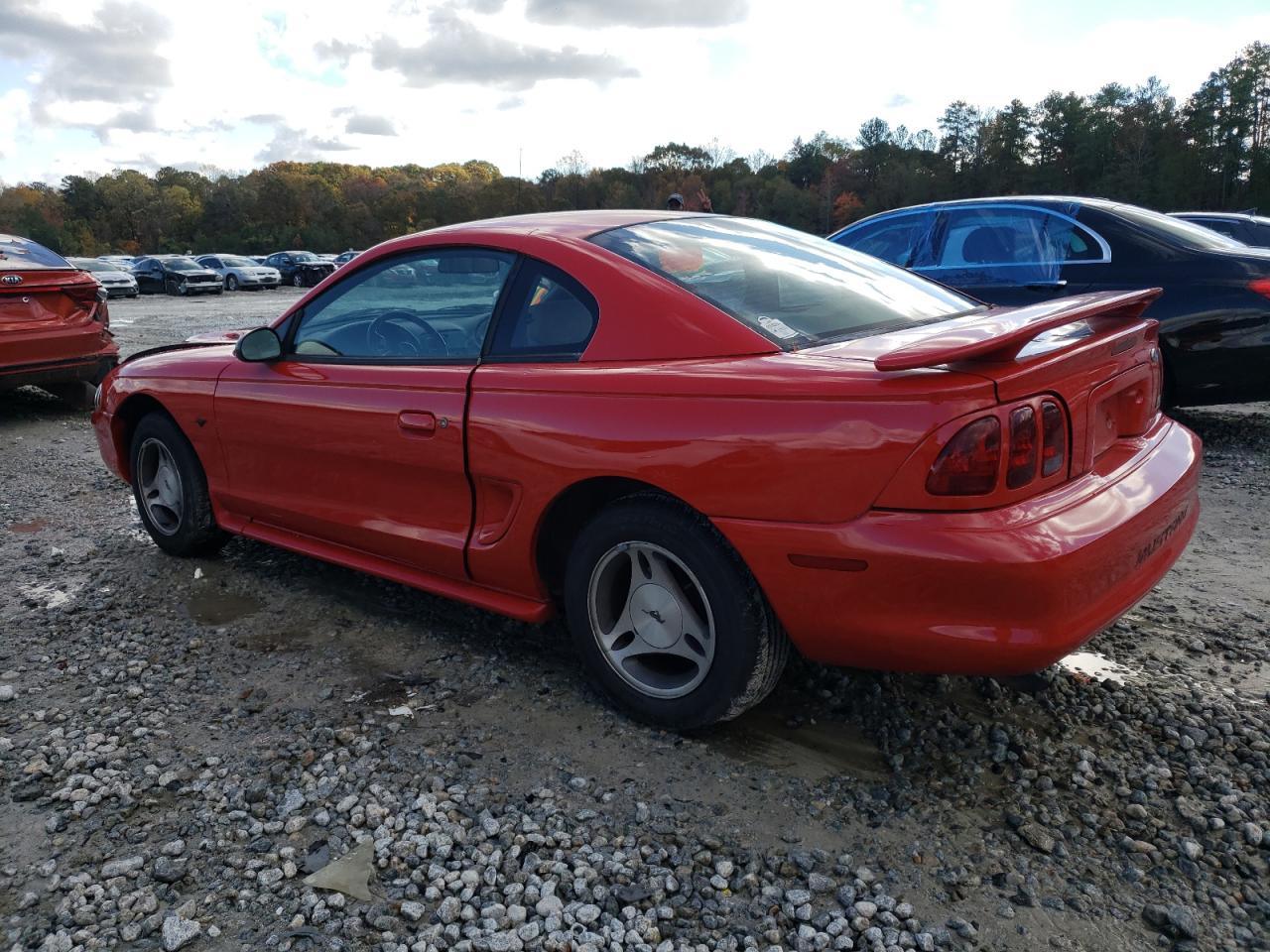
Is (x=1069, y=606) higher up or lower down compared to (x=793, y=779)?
higher up

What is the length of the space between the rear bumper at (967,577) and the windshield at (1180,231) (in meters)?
4.05

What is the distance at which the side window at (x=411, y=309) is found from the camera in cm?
314

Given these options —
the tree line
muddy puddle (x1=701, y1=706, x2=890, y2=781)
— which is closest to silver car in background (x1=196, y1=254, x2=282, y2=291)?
the tree line

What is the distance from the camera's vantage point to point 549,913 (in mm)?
2068

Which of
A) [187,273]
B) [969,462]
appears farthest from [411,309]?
[187,273]

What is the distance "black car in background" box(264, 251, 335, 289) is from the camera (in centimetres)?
4344

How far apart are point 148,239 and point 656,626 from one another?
9252 cm

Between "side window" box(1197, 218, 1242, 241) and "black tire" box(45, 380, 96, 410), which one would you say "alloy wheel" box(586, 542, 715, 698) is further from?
"side window" box(1197, 218, 1242, 241)

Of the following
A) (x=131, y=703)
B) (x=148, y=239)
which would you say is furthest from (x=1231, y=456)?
(x=148, y=239)

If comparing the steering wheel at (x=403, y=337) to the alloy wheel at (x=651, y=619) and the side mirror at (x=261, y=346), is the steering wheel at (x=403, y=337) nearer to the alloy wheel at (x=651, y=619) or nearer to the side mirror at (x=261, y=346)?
the side mirror at (x=261, y=346)

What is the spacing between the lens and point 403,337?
3379 millimetres

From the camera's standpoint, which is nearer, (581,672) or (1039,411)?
(1039,411)

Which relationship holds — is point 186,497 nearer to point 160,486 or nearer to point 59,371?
point 160,486

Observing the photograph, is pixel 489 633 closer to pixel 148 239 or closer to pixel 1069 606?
pixel 1069 606
